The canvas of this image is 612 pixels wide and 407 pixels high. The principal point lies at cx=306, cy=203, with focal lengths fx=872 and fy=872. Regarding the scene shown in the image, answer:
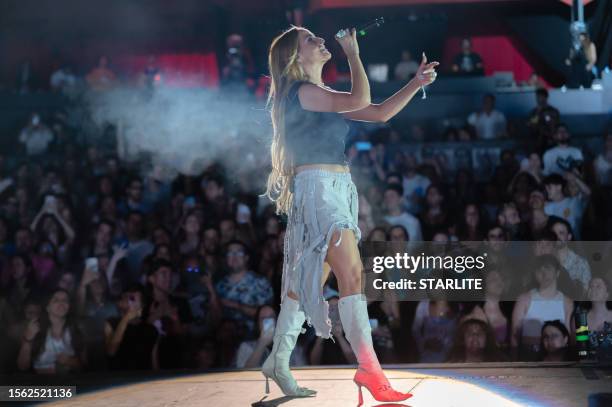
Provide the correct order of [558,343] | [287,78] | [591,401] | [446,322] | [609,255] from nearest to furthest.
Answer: [591,401] → [287,78] → [558,343] → [446,322] → [609,255]

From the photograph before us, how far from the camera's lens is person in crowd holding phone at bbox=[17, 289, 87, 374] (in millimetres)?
5898

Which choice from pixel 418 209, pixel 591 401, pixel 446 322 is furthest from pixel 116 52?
pixel 591 401

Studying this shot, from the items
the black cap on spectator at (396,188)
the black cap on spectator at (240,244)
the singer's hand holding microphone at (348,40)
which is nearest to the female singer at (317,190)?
the singer's hand holding microphone at (348,40)

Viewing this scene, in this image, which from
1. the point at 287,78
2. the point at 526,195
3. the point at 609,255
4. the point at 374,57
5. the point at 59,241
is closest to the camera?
the point at 287,78

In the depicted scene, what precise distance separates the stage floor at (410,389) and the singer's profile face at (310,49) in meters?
1.44

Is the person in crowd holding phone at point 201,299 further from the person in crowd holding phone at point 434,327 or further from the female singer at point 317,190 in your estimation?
the female singer at point 317,190

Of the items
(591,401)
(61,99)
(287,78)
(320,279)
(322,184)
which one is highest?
(61,99)

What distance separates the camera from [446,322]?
19.4 feet

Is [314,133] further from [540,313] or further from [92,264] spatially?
[92,264]

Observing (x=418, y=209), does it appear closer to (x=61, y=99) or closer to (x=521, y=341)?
(x=521, y=341)

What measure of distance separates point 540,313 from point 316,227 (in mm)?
2733

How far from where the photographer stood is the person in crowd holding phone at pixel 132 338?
5891 millimetres

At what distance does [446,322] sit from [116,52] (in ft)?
35.0

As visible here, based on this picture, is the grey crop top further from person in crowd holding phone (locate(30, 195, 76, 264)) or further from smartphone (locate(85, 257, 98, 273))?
person in crowd holding phone (locate(30, 195, 76, 264))
